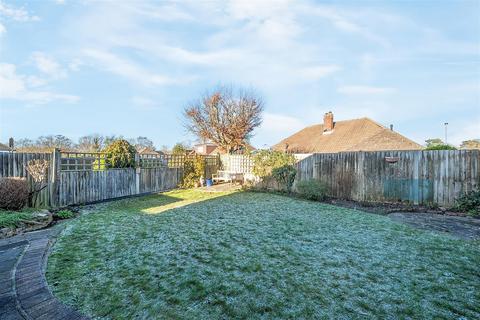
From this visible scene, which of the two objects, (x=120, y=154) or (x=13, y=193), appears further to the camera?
(x=120, y=154)

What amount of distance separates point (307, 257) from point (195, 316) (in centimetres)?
187

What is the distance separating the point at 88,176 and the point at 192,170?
5554 millimetres

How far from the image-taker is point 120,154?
9719 millimetres

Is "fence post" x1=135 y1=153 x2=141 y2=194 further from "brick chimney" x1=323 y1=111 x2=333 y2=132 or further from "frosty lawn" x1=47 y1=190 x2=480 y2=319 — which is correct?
"brick chimney" x1=323 y1=111 x2=333 y2=132

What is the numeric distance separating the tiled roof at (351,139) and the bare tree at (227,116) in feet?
14.9

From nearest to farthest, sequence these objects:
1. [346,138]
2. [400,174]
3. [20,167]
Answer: [20,167] < [400,174] < [346,138]

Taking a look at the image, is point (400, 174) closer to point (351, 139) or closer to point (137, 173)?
point (137, 173)

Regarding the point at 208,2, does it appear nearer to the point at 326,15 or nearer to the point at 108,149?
the point at 326,15

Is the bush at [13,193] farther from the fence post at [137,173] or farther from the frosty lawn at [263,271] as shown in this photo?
the fence post at [137,173]

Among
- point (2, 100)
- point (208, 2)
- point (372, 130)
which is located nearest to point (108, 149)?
point (2, 100)

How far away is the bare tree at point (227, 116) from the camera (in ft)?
66.4

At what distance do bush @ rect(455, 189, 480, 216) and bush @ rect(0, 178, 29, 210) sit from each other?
11.6m

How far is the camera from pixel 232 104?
2030cm

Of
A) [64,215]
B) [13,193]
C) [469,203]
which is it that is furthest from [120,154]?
[469,203]
